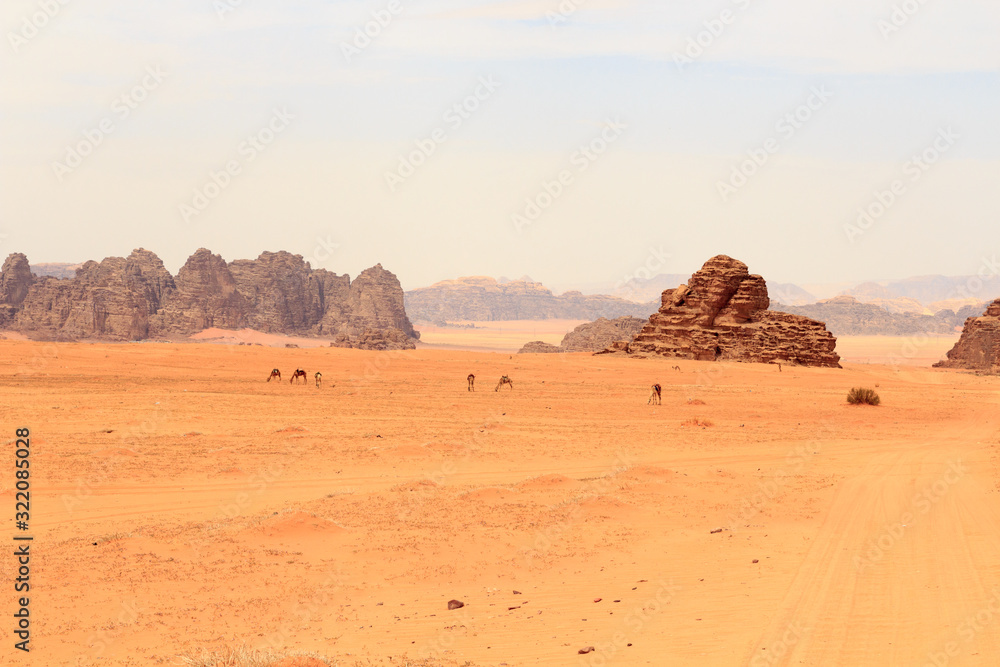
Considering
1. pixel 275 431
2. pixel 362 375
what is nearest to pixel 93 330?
pixel 362 375

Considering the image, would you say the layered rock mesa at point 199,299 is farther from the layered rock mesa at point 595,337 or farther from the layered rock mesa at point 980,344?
the layered rock mesa at point 980,344

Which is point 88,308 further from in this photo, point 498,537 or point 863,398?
point 498,537

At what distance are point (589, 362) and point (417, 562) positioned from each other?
44.3 m

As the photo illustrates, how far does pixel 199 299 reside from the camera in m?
114

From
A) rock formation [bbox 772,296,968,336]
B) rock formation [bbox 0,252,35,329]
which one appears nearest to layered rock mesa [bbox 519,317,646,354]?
rock formation [bbox 0,252,35,329]

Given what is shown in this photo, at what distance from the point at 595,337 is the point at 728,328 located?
24329 millimetres

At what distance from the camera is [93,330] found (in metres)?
100

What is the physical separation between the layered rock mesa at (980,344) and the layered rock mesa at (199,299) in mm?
50185

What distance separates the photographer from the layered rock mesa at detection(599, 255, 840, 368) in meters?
56.6

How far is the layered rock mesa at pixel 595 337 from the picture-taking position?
262ft

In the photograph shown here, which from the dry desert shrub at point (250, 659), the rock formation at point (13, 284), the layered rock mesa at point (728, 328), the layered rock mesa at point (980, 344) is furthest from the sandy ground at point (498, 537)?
the rock formation at point (13, 284)

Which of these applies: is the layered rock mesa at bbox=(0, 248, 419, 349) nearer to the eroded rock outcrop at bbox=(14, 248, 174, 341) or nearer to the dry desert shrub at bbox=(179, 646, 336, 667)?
the eroded rock outcrop at bbox=(14, 248, 174, 341)

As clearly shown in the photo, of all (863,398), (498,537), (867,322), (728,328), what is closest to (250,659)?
(498,537)

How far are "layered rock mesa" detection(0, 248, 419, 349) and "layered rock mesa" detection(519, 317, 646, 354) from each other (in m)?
14.5
